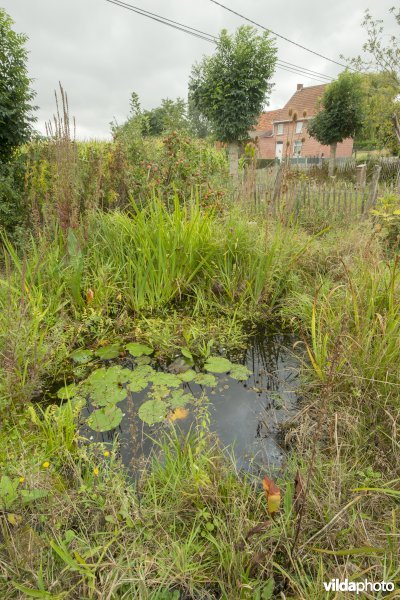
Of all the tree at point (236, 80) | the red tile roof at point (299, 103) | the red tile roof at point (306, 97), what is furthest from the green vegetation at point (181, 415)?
the red tile roof at point (306, 97)

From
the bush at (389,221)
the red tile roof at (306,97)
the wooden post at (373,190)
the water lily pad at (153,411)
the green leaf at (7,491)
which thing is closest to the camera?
the green leaf at (7,491)

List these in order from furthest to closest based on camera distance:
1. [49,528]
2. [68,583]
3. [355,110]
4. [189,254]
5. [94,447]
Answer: [355,110] → [189,254] → [94,447] → [49,528] → [68,583]

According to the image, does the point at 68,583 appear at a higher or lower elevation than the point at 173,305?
lower

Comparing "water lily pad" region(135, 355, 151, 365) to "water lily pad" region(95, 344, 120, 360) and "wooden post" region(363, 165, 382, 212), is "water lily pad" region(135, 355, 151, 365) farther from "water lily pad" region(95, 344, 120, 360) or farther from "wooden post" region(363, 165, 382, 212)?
"wooden post" region(363, 165, 382, 212)

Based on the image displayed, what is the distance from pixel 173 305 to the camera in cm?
314

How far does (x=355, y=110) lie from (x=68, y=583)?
21.6m

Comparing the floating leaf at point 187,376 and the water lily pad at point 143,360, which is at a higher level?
the water lily pad at point 143,360

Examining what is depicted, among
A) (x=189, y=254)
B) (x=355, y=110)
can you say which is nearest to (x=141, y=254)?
(x=189, y=254)

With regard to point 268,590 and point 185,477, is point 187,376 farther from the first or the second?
point 268,590

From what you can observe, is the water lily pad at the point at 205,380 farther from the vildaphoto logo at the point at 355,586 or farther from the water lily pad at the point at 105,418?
the vildaphoto logo at the point at 355,586

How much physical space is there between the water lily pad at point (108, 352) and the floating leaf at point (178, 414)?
0.75 metres

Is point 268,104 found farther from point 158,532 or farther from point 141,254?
point 158,532

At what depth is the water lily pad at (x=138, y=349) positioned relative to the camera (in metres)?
2.41

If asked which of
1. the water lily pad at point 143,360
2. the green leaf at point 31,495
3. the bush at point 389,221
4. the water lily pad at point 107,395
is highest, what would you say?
the bush at point 389,221
